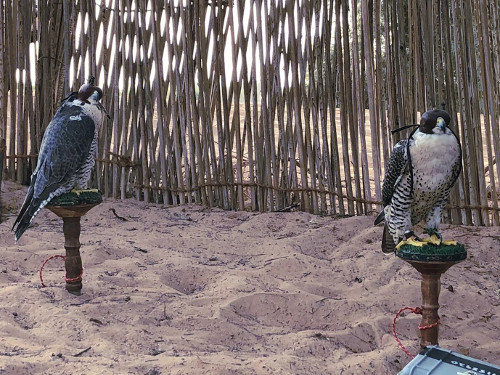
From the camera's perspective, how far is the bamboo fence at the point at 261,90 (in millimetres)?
3465

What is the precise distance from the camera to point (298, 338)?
2.37 meters

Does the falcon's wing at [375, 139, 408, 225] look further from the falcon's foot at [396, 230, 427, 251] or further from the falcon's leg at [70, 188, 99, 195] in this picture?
the falcon's leg at [70, 188, 99, 195]

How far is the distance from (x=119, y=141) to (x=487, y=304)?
2729mm

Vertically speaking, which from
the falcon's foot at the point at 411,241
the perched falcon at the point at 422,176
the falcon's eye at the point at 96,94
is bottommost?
the falcon's foot at the point at 411,241

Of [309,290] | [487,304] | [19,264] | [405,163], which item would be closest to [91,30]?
[19,264]

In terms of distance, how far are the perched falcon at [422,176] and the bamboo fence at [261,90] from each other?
3.74 feet

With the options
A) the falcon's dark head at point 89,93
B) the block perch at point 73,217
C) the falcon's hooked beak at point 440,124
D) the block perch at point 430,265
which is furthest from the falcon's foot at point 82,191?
the falcon's hooked beak at point 440,124

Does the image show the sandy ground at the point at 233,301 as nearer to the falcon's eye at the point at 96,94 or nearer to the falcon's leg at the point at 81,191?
the falcon's leg at the point at 81,191

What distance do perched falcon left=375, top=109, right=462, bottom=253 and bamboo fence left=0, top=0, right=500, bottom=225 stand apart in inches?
44.9

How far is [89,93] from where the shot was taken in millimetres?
2875

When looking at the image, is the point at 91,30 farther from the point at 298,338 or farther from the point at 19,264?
the point at 298,338

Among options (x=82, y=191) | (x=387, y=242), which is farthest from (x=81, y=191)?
(x=387, y=242)

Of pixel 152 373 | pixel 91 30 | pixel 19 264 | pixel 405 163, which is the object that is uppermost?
pixel 91 30

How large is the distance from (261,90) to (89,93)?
4.59ft
